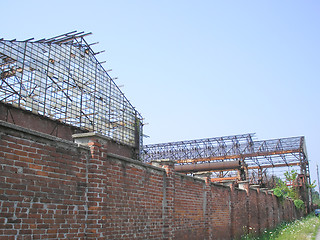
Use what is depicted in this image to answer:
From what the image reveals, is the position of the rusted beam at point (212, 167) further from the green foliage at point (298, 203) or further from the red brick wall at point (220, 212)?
the red brick wall at point (220, 212)

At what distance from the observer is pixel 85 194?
582cm

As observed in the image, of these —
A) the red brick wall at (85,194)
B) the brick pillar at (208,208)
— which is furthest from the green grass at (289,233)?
the red brick wall at (85,194)

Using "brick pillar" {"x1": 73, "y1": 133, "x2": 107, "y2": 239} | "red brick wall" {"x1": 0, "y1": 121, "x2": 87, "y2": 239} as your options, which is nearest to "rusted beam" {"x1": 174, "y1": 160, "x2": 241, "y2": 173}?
"brick pillar" {"x1": 73, "y1": 133, "x2": 107, "y2": 239}

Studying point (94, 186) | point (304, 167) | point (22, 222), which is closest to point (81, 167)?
point (94, 186)

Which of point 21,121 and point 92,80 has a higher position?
point 92,80

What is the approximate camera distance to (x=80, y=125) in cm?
1814

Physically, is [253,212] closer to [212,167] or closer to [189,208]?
[189,208]

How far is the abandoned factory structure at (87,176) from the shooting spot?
4762mm

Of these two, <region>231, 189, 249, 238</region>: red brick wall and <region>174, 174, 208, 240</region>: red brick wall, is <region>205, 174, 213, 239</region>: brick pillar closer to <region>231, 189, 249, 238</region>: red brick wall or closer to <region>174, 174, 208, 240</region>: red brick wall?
<region>174, 174, 208, 240</region>: red brick wall

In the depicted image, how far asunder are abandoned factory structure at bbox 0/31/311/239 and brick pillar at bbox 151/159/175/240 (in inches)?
1.1

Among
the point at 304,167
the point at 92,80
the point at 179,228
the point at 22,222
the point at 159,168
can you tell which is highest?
the point at 92,80

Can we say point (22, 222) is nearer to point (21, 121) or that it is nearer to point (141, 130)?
point (21, 121)

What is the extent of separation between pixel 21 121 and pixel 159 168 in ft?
27.8

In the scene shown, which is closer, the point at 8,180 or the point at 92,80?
the point at 8,180
